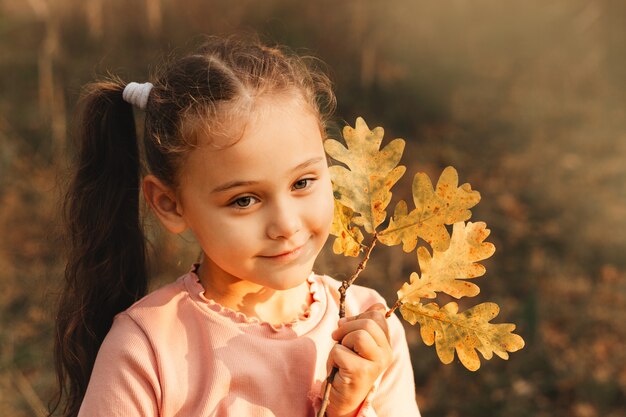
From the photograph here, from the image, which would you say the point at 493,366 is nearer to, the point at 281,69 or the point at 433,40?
the point at 281,69

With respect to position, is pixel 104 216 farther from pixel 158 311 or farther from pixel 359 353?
pixel 359 353

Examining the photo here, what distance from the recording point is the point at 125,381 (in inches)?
60.3

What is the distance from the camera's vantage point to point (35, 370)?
363 cm

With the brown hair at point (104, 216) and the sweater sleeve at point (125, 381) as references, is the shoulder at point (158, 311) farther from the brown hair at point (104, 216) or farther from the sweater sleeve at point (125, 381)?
the brown hair at point (104, 216)

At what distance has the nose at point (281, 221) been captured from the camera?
1.45 meters

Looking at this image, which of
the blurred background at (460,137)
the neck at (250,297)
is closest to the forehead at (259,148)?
the neck at (250,297)

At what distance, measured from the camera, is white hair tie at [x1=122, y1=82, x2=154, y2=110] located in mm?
1662

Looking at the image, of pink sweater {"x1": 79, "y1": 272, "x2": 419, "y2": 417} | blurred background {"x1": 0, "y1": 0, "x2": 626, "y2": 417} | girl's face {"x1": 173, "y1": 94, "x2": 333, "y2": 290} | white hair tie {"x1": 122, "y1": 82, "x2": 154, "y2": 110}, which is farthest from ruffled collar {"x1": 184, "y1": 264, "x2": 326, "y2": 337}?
blurred background {"x1": 0, "y1": 0, "x2": 626, "y2": 417}

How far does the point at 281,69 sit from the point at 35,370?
251 centimetres

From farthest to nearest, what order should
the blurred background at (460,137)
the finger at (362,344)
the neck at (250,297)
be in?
the blurred background at (460,137) < the neck at (250,297) < the finger at (362,344)

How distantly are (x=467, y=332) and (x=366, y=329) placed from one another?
0.18 m

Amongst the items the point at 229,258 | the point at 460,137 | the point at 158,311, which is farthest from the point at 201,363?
the point at 460,137

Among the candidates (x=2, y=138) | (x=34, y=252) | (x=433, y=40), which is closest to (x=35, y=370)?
(x=34, y=252)

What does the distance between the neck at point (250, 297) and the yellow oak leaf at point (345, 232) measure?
181 mm
